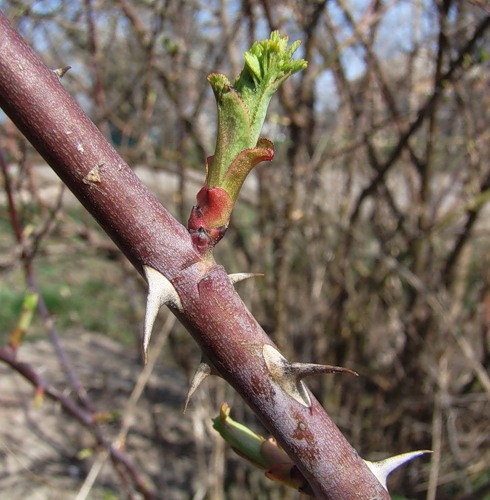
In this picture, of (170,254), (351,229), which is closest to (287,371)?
(170,254)

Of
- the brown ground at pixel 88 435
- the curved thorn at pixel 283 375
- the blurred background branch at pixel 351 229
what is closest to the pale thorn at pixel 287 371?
the curved thorn at pixel 283 375

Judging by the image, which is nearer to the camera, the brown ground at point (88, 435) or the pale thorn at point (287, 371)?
the pale thorn at point (287, 371)

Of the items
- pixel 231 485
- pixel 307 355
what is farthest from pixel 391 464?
pixel 231 485

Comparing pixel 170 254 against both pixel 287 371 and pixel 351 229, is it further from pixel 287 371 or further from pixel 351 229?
pixel 351 229

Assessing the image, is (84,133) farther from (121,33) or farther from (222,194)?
(121,33)

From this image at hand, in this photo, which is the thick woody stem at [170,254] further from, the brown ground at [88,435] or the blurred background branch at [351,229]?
the brown ground at [88,435]

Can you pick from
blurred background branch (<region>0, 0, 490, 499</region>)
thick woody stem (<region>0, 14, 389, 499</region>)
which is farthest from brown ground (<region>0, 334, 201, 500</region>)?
thick woody stem (<region>0, 14, 389, 499</region>)

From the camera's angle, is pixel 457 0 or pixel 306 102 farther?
pixel 306 102

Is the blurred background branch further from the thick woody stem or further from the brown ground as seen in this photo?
the thick woody stem
